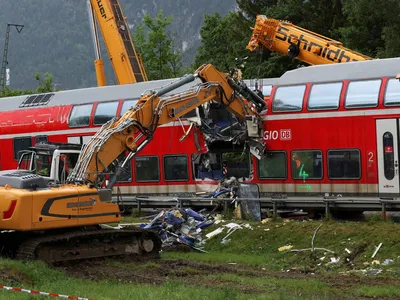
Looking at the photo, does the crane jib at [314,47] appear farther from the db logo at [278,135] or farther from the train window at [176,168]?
the train window at [176,168]

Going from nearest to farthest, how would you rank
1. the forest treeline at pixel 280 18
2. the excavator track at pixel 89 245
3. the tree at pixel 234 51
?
the excavator track at pixel 89 245, the forest treeline at pixel 280 18, the tree at pixel 234 51

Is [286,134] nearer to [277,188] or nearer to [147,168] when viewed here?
[277,188]

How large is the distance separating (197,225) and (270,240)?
2509mm

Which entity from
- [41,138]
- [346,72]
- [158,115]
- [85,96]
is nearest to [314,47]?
[346,72]

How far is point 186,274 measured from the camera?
1738cm

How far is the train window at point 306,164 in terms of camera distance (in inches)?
1068

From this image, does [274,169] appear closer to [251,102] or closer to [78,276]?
[251,102]

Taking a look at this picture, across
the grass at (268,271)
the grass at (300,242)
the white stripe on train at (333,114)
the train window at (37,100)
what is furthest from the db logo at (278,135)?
the train window at (37,100)

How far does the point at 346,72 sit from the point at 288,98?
213 centimetres

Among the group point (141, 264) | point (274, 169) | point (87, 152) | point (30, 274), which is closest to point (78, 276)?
point (30, 274)

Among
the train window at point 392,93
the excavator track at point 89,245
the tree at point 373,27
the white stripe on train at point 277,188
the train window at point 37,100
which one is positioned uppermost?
the tree at point 373,27

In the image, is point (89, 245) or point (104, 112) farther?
point (104, 112)

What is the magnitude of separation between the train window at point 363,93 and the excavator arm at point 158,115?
3197 mm

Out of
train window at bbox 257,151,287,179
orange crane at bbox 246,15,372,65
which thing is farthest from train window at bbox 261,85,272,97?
orange crane at bbox 246,15,372,65
